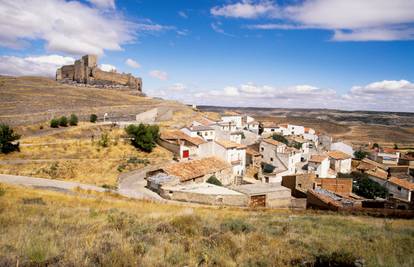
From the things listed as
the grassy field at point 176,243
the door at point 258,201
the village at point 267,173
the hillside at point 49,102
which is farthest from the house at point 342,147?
the grassy field at point 176,243

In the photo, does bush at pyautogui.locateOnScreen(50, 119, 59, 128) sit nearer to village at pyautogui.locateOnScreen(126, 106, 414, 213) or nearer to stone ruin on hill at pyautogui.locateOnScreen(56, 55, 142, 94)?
village at pyautogui.locateOnScreen(126, 106, 414, 213)

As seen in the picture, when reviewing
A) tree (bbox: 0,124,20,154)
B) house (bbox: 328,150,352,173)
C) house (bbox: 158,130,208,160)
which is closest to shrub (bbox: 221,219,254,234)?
house (bbox: 158,130,208,160)

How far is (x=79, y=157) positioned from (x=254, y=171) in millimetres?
26261

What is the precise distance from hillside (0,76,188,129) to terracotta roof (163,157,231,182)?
26.2 m

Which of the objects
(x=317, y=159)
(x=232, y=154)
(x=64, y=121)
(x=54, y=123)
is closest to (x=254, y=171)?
(x=232, y=154)

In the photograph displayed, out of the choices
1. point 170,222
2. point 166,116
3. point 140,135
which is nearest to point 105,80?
point 166,116

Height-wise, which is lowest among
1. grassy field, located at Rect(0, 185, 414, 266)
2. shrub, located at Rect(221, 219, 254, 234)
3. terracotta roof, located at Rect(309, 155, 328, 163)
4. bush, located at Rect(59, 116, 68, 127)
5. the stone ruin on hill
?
terracotta roof, located at Rect(309, 155, 328, 163)

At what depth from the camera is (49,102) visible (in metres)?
56.4

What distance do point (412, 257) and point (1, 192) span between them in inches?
688

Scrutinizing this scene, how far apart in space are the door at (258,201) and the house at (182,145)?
16.5 m

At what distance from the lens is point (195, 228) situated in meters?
8.66

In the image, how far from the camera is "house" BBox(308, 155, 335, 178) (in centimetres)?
4759

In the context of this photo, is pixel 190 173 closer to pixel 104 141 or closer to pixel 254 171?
pixel 104 141

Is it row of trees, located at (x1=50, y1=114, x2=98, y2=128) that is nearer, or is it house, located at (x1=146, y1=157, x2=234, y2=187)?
house, located at (x1=146, y1=157, x2=234, y2=187)
